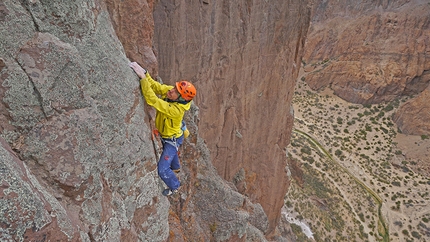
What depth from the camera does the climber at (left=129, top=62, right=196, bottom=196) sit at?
6934mm

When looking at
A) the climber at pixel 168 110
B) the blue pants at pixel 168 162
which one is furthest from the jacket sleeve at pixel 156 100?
the blue pants at pixel 168 162

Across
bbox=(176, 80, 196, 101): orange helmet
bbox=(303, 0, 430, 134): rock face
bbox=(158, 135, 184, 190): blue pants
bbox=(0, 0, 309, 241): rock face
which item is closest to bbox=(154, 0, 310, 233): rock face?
bbox=(0, 0, 309, 241): rock face

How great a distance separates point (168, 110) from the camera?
7.11 m

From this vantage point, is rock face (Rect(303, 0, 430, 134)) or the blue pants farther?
rock face (Rect(303, 0, 430, 134))

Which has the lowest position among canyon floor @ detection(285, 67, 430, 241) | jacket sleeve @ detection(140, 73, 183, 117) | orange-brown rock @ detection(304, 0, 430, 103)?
canyon floor @ detection(285, 67, 430, 241)

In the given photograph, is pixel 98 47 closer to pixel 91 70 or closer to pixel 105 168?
pixel 91 70

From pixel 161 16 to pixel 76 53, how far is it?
7138mm

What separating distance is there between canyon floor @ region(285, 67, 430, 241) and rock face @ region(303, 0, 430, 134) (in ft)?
10.6

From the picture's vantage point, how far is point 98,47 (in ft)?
18.7

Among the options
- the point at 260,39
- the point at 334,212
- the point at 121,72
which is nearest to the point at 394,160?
the point at 334,212

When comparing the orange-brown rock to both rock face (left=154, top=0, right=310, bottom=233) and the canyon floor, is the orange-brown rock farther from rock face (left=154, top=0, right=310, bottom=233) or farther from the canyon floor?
rock face (left=154, top=0, right=310, bottom=233)

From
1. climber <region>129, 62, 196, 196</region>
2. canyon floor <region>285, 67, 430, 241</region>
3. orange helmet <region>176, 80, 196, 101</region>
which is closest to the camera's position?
climber <region>129, 62, 196, 196</region>

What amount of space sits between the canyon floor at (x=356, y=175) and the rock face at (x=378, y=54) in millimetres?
3243

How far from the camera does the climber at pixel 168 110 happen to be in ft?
→ 22.7
